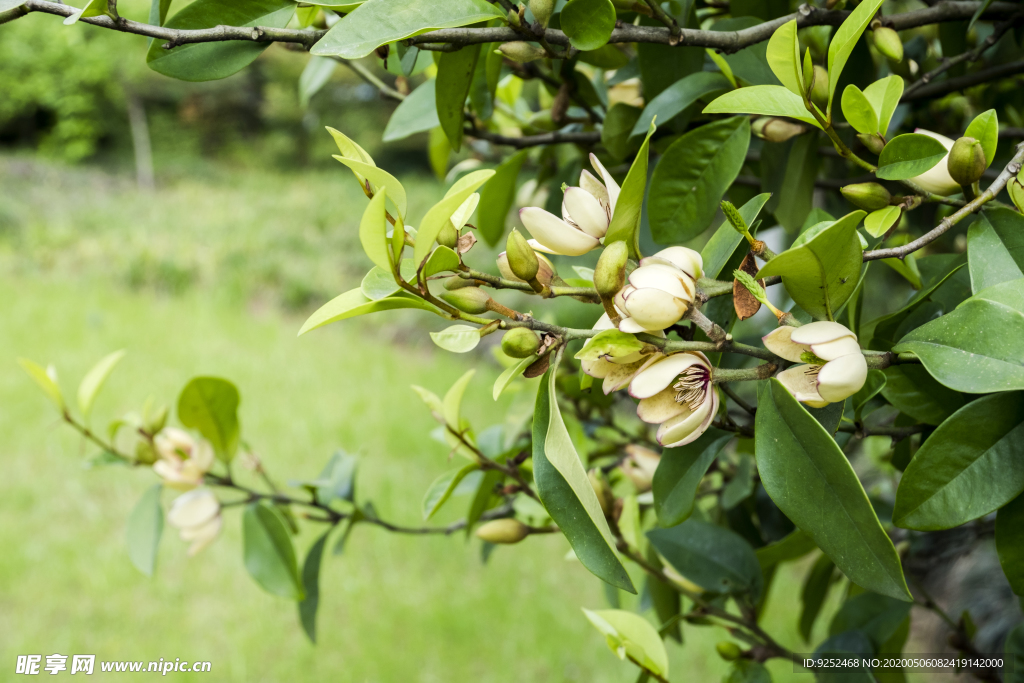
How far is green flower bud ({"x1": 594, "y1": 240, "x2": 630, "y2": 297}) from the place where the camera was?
0.75ft

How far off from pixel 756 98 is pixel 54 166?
7576mm

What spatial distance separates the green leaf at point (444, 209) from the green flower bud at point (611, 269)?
1.8 inches

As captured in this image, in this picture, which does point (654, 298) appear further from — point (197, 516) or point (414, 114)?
point (197, 516)

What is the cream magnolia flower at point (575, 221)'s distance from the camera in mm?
257

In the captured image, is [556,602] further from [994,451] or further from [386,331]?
[386,331]

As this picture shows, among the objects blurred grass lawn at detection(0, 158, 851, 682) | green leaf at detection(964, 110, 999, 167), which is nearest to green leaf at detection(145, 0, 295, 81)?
green leaf at detection(964, 110, 999, 167)

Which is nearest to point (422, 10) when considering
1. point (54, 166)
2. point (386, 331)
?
point (386, 331)

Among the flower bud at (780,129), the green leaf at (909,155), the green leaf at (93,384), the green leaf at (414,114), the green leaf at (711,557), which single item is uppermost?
the green leaf at (909,155)

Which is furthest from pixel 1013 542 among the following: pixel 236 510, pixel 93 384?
pixel 236 510

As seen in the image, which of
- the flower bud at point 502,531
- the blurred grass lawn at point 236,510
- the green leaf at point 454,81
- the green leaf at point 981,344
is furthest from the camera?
the blurred grass lawn at point 236,510

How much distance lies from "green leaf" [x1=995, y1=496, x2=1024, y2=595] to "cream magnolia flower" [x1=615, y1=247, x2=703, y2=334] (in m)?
0.15

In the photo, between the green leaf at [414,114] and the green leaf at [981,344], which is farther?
the green leaf at [414,114]

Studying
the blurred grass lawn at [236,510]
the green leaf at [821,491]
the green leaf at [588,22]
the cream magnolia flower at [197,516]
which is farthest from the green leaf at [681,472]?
the cream magnolia flower at [197,516]

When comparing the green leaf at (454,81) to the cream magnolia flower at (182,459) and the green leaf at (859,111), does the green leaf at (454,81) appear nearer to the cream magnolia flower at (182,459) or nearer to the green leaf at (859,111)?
the green leaf at (859,111)
